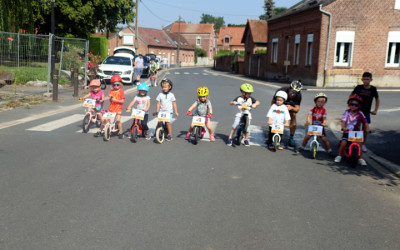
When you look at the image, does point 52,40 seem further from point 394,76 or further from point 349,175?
point 394,76

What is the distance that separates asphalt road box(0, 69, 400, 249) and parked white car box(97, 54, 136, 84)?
14.9 meters

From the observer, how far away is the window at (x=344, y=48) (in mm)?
28734

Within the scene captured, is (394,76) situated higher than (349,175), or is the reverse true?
(394,76)

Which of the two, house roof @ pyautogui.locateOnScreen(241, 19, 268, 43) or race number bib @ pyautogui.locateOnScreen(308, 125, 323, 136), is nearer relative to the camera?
race number bib @ pyautogui.locateOnScreen(308, 125, 323, 136)

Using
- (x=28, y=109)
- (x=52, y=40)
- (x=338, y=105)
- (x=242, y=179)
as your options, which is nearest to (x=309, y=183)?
(x=242, y=179)

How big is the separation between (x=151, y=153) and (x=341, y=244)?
4257mm

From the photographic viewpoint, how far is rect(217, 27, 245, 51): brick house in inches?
4006

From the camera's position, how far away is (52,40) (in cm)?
1627

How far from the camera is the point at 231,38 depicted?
347 ft

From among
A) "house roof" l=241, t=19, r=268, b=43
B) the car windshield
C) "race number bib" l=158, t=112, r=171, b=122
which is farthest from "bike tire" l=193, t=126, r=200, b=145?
"house roof" l=241, t=19, r=268, b=43

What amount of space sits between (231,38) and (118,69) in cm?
8594

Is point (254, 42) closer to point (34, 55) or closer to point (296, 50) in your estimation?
point (296, 50)

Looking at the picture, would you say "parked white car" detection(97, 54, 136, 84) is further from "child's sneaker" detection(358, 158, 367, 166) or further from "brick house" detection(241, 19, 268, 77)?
"brick house" detection(241, 19, 268, 77)

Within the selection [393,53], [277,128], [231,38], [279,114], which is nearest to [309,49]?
[393,53]
